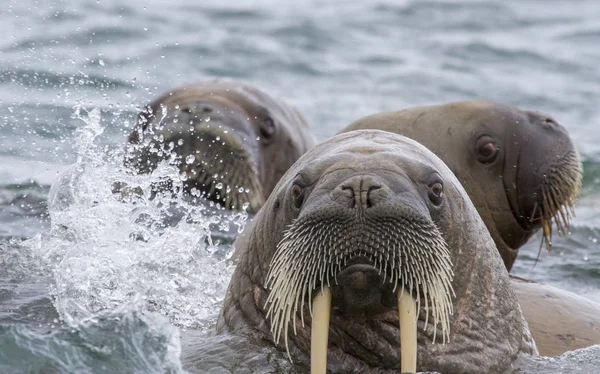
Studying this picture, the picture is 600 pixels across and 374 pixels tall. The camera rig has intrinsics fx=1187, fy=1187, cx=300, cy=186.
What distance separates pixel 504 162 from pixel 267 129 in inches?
117

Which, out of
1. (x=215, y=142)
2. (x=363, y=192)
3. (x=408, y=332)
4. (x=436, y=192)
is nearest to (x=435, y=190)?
(x=436, y=192)

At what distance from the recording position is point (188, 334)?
5.89 m

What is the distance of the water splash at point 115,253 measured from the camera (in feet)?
20.3

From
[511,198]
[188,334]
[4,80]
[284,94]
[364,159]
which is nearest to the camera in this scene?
[364,159]

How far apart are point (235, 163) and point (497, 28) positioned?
12308 millimetres

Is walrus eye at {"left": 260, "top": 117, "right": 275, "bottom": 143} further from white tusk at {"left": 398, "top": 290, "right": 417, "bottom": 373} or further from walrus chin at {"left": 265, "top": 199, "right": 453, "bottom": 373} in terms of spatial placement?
white tusk at {"left": 398, "top": 290, "right": 417, "bottom": 373}

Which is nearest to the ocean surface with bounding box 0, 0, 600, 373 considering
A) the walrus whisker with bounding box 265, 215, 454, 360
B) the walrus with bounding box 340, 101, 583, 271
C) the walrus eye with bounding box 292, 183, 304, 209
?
the walrus whisker with bounding box 265, 215, 454, 360

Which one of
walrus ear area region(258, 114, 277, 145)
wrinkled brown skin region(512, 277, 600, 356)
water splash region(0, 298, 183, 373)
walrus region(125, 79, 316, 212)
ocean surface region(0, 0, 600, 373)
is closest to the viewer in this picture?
water splash region(0, 298, 183, 373)

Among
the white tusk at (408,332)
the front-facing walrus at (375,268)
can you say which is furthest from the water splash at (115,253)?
the white tusk at (408,332)

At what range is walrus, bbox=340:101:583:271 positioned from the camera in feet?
25.6

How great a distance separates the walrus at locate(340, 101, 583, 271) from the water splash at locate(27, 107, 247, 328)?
1410 mm

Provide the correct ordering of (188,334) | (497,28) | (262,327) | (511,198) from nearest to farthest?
(262,327) < (188,334) < (511,198) < (497,28)

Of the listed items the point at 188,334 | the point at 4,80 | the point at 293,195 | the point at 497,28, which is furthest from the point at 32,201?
the point at 497,28

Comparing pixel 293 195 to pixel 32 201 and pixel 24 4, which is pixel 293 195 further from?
pixel 24 4
